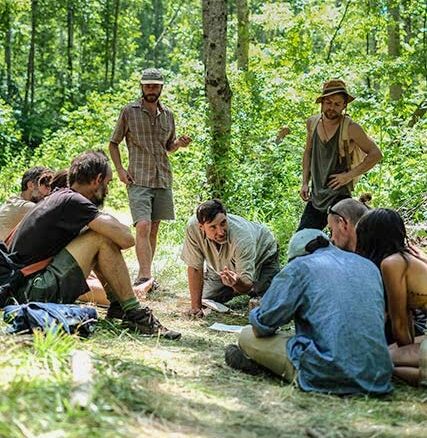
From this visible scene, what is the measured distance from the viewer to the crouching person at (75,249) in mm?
4773

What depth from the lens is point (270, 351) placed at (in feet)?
13.1

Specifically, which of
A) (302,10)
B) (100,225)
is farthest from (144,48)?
→ (100,225)

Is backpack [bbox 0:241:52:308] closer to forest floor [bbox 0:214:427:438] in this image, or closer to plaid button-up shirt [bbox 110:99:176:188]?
forest floor [bbox 0:214:427:438]

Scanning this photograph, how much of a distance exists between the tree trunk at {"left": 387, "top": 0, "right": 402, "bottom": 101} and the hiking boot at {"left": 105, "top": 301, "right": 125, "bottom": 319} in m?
10.2

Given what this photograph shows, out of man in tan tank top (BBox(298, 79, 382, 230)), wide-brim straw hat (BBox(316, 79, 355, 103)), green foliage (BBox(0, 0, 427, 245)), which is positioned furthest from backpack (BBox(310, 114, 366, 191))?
green foliage (BBox(0, 0, 427, 245))

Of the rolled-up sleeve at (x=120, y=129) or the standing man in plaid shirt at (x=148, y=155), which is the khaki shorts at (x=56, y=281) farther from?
the rolled-up sleeve at (x=120, y=129)

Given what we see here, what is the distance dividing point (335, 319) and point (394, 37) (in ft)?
41.7

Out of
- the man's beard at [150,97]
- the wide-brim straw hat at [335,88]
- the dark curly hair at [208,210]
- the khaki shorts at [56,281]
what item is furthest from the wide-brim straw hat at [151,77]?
the khaki shorts at [56,281]

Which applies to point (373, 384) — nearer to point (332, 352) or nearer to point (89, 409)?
point (332, 352)

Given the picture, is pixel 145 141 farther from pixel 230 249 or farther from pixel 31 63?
pixel 31 63

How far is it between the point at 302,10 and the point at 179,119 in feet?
27.4

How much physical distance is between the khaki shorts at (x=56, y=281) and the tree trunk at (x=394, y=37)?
10.5 metres

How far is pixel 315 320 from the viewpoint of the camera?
3.65 meters

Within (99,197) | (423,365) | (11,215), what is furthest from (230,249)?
(423,365)
